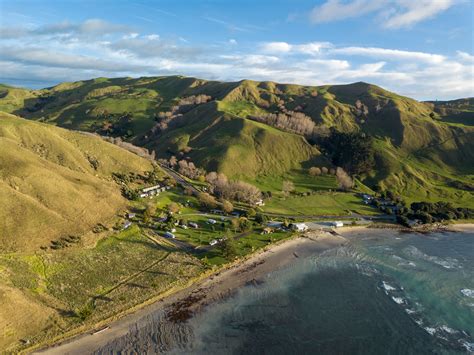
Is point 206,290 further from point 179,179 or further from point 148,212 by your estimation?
point 179,179

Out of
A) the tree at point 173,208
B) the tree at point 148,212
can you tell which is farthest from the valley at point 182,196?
the tree at point 148,212

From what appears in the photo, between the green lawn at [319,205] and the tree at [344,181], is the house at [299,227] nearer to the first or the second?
the green lawn at [319,205]

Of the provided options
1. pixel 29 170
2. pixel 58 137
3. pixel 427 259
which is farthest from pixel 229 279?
pixel 58 137

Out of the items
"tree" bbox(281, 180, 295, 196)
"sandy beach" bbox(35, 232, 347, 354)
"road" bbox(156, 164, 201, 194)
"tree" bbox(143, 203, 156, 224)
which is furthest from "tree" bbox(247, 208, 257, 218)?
"tree" bbox(143, 203, 156, 224)

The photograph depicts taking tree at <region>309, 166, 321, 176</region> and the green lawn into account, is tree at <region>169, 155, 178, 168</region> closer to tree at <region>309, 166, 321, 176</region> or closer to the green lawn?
the green lawn

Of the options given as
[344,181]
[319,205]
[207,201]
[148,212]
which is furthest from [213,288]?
[344,181]

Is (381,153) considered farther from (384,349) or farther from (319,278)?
(384,349)
